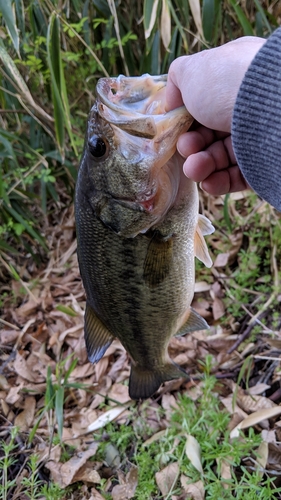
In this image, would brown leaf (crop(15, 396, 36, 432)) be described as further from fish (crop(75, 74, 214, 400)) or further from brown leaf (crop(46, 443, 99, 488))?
fish (crop(75, 74, 214, 400))

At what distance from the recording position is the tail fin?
6.26 ft

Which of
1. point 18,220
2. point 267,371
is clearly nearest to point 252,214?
point 267,371

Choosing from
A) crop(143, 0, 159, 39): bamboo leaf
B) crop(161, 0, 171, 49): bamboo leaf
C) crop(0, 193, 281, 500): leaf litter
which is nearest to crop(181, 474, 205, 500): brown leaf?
crop(0, 193, 281, 500): leaf litter

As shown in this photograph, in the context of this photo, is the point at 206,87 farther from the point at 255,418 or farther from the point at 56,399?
the point at 56,399

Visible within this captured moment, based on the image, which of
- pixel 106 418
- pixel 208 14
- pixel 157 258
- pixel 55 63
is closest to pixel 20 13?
pixel 55 63

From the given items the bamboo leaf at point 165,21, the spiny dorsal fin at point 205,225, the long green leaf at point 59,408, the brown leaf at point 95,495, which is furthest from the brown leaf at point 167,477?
the bamboo leaf at point 165,21

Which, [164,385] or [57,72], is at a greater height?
[57,72]

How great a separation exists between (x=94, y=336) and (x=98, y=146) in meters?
0.76

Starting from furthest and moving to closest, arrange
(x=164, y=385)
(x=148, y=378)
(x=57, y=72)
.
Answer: (x=164, y=385), (x=57, y=72), (x=148, y=378)

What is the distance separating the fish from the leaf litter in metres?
0.77

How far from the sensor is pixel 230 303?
2.85 metres

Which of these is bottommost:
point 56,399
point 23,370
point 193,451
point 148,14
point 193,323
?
point 23,370

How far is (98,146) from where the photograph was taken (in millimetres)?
1370

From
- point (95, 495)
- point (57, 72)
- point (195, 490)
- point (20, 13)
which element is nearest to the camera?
point (195, 490)
